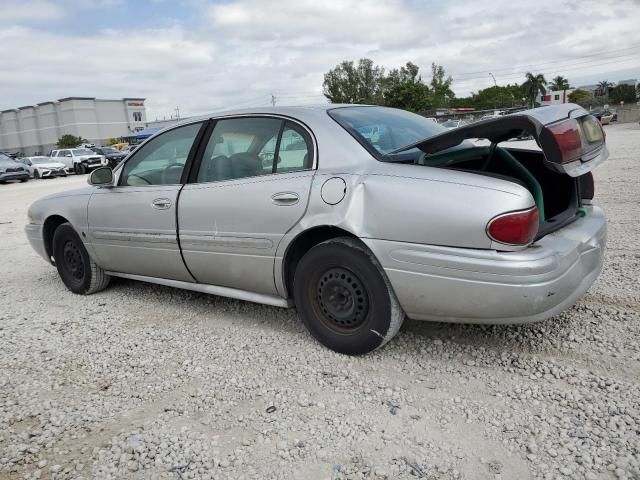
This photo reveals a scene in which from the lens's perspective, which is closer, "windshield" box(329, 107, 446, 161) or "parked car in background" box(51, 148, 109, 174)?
"windshield" box(329, 107, 446, 161)

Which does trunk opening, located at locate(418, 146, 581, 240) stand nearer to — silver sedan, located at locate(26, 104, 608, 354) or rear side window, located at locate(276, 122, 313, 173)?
silver sedan, located at locate(26, 104, 608, 354)

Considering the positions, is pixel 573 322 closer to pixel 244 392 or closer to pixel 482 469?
pixel 482 469

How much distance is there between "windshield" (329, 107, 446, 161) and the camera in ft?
10.4

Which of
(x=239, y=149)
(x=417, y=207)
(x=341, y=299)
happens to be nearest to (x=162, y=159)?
(x=239, y=149)

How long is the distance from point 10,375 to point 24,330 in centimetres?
85

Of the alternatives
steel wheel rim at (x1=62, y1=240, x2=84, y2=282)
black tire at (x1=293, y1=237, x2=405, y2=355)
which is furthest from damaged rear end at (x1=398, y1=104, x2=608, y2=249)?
steel wheel rim at (x1=62, y1=240, x2=84, y2=282)

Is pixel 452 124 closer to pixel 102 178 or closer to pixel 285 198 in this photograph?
pixel 102 178

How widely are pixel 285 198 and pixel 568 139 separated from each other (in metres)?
1.58

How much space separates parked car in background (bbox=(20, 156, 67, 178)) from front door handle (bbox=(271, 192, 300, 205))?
88.5 feet

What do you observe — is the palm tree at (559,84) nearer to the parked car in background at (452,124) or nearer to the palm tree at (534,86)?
the palm tree at (534,86)

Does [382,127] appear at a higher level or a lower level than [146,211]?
higher

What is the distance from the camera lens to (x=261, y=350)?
335cm

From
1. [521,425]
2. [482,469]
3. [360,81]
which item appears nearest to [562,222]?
[521,425]

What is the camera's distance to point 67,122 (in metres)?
92.9
